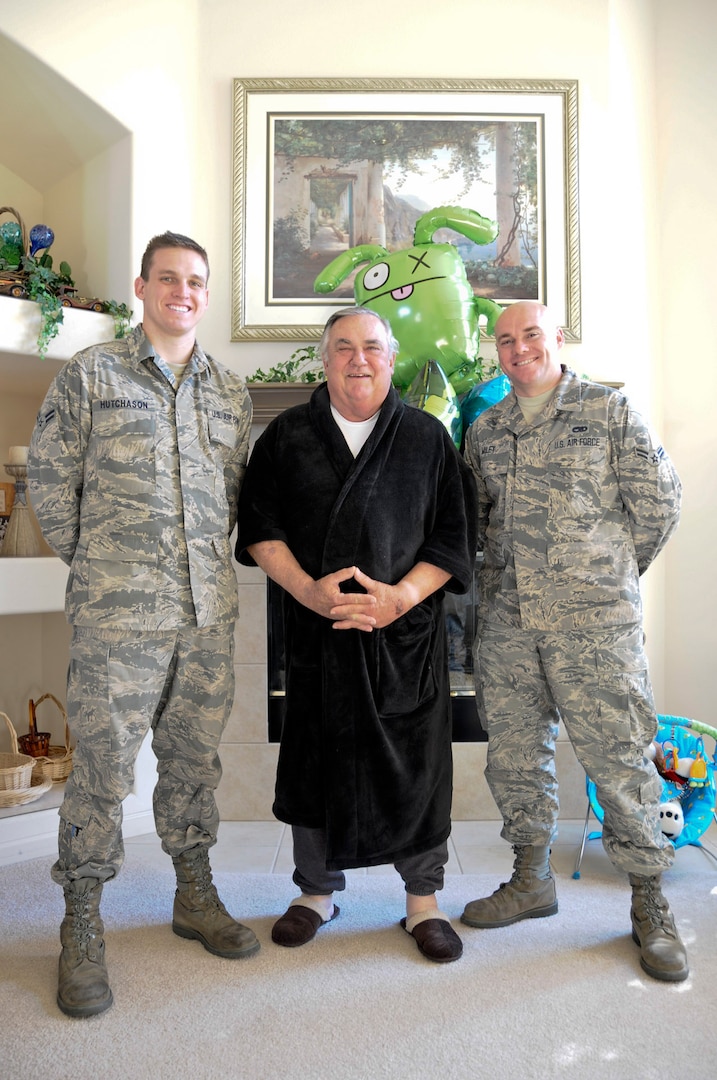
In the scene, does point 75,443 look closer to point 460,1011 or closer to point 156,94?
point 460,1011

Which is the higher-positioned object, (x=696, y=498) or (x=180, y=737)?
(x=696, y=498)

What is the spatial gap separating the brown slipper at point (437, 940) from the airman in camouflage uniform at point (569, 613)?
0.47ft

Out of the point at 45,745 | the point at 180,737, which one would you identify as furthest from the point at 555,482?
the point at 45,745

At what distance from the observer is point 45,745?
2.93m

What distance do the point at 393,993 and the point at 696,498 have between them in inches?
86.9

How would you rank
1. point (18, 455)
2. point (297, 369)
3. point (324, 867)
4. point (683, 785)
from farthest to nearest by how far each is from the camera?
point (297, 369) < point (18, 455) < point (683, 785) < point (324, 867)

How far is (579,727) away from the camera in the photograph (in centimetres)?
194

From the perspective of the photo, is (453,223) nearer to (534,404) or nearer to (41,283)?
(534,404)

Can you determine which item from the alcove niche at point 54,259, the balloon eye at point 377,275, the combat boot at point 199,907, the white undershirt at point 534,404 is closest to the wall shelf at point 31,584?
the alcove niche at point 54,259

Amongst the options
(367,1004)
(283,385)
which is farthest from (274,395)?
(367,1004)

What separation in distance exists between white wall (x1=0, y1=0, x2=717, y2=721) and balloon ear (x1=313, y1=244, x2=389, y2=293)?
1.37ft

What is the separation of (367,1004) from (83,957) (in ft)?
2.05

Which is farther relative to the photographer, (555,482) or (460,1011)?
(555,482)

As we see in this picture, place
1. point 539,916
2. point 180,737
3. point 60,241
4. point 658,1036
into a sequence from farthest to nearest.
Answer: point 60,241 < point 539,916 < point 180,737 < point 658,1036
